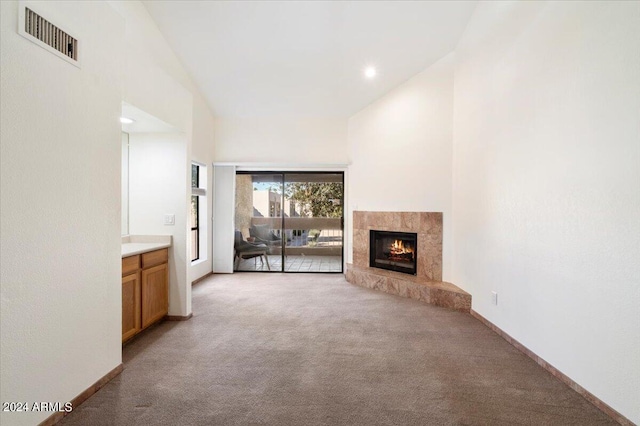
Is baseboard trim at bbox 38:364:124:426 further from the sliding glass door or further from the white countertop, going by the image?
the sliding glass door

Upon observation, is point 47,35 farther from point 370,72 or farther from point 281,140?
point 281,140

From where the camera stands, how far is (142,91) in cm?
271

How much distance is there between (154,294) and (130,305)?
1.24ft

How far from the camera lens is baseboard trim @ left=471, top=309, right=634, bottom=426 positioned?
1.91 metres

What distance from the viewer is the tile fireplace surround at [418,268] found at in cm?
411

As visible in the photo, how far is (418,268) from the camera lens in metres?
4.75

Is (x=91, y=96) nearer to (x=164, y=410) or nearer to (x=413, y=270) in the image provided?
(x=164, y=410)

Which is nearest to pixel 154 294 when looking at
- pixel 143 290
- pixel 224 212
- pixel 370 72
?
pixel 143 290

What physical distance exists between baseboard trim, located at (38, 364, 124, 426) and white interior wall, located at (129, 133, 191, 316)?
119cm

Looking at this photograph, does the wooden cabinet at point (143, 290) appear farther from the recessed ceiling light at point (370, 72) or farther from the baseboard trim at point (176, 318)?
the recessed ceiling light at point (370, 72)

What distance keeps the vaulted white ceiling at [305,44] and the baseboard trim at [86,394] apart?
3696 millimetres

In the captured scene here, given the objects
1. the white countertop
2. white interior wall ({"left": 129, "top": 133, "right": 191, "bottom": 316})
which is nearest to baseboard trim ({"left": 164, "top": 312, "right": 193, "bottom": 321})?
white interior wall ({"left": 129, "top": 133, "right": 191, "bottom": 316})

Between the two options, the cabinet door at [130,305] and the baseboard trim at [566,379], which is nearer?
the baseboard trim at [566,379]

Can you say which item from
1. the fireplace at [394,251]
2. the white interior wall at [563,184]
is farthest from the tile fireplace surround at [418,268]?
the white interior wall at [563,184]
